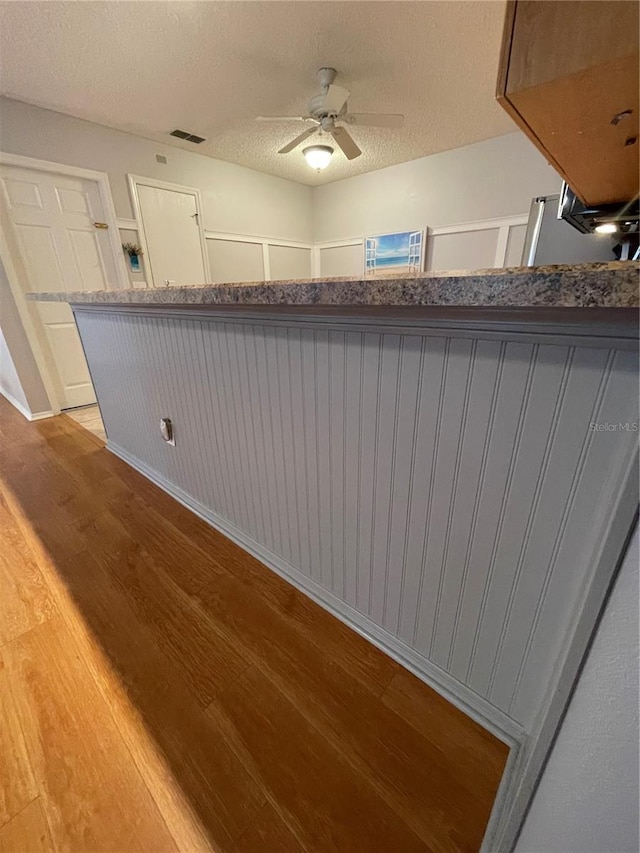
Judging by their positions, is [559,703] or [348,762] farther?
[348,762]

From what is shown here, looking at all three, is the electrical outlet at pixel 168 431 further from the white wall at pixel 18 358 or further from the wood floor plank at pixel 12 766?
the white wall at pixel 18 358

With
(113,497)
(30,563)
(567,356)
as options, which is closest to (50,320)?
(113,497)

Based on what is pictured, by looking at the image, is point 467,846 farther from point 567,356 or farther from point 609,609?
point 567,356

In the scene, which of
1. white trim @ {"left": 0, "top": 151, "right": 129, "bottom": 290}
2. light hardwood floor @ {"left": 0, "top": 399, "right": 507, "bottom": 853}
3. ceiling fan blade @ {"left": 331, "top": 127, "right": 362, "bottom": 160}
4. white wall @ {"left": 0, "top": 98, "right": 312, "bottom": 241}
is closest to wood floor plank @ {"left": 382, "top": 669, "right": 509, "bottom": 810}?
light hardwood floor @ {"left": 0, "top": 399, "right": 507, "bottom": 853}

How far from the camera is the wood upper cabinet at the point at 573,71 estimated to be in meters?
0.36

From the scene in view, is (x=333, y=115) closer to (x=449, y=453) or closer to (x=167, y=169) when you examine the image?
(x=167, y=169)

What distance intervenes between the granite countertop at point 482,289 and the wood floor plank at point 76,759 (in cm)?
108

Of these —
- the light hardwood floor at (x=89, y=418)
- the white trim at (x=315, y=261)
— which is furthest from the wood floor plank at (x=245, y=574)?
the white trim at (x=315, y=261)

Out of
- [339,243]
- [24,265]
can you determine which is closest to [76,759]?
[24,265]

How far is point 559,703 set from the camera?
0.47 m

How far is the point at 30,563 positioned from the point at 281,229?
4.78m

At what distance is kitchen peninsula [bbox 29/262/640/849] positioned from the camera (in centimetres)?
48

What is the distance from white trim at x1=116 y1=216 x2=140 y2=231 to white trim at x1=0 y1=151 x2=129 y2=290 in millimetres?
42

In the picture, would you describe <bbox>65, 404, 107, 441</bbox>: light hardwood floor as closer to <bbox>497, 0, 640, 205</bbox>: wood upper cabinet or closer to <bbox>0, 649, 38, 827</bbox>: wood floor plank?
<bbox>0, 649, 38, 827</bbox>: wood floor plank
